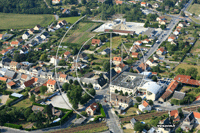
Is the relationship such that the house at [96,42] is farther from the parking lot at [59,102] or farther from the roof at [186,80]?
the parking lot at [59,102]

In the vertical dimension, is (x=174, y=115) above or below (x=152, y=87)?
below

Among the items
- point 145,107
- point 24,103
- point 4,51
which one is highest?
point 4,51

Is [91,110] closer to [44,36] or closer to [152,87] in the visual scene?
[152,87]

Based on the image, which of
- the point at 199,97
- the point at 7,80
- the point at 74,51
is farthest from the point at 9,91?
the point at 199,97

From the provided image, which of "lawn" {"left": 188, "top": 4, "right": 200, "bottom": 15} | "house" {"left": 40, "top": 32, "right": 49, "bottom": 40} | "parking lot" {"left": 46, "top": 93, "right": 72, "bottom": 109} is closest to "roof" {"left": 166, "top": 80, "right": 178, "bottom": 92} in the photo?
"parking lot" {"left": 46, "top": 93, "right": 72, "bottom": 109}

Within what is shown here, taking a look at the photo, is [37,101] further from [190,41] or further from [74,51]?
[190,41]

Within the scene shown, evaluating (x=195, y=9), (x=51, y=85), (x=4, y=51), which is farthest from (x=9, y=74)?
(x=195, y=9)

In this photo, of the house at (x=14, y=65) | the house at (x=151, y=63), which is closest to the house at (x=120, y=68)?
the house at (x=151, y=63)
